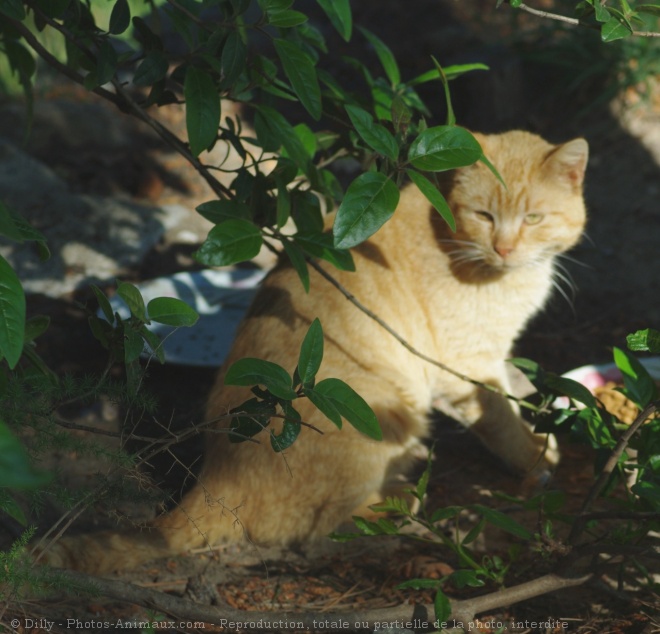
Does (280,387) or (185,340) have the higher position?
(280,387)

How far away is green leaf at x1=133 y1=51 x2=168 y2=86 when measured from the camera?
6.36 ft

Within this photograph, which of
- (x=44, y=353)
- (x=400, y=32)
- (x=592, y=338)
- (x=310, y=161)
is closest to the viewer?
(x=310, y=161)

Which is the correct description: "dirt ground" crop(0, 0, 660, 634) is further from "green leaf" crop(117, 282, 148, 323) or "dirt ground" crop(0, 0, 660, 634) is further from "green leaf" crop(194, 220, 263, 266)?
"green leaf" crop(194, 220, 263, 266)

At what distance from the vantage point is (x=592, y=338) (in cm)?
411

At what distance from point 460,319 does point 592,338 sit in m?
1.42

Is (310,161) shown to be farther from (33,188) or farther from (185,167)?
(185,167)

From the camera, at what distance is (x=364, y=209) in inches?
61.0

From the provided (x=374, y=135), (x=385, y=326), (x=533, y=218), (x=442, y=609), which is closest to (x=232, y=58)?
(x=374, y=135)

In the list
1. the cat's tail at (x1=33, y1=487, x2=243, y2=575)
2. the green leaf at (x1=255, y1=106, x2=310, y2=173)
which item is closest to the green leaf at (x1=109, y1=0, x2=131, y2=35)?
the green leaf at (x1=255, y1=106, x2=310, y2=173)

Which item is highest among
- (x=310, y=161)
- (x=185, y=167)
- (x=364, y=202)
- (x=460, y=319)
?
(x=364, y=202)

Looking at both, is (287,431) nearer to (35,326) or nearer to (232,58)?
(35,326)

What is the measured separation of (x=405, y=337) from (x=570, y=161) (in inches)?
34.9

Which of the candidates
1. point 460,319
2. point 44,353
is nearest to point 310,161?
point 460,319

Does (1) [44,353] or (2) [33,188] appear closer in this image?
(1) [44,353]
